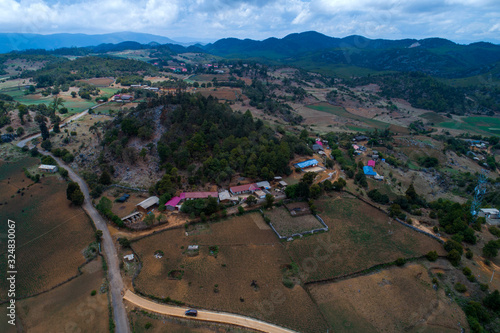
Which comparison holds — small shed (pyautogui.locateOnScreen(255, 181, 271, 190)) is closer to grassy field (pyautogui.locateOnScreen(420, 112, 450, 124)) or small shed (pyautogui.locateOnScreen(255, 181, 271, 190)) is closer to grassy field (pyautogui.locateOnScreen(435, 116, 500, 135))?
grassy field (pyautogui.locateOnScreen(435, 116, 500, 135))

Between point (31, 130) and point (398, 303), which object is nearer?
point (398, 303)

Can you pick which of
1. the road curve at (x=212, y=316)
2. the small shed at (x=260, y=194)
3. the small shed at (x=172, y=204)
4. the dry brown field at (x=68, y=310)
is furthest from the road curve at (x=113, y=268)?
the small shed at (x=260, y=194)

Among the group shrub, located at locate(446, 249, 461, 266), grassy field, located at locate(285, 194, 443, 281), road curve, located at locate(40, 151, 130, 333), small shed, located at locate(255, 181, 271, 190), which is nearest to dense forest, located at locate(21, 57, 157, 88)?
road curve, located at locate(40, 151, 130, 333)

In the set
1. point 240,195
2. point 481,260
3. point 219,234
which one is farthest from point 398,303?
point 240,195

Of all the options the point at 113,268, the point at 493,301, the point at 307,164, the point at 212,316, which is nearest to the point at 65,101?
the point at 113,268

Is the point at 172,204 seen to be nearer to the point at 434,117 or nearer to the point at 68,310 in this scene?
the point at 68,310

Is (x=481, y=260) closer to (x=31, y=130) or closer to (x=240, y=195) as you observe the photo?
(x=240, y=195)
